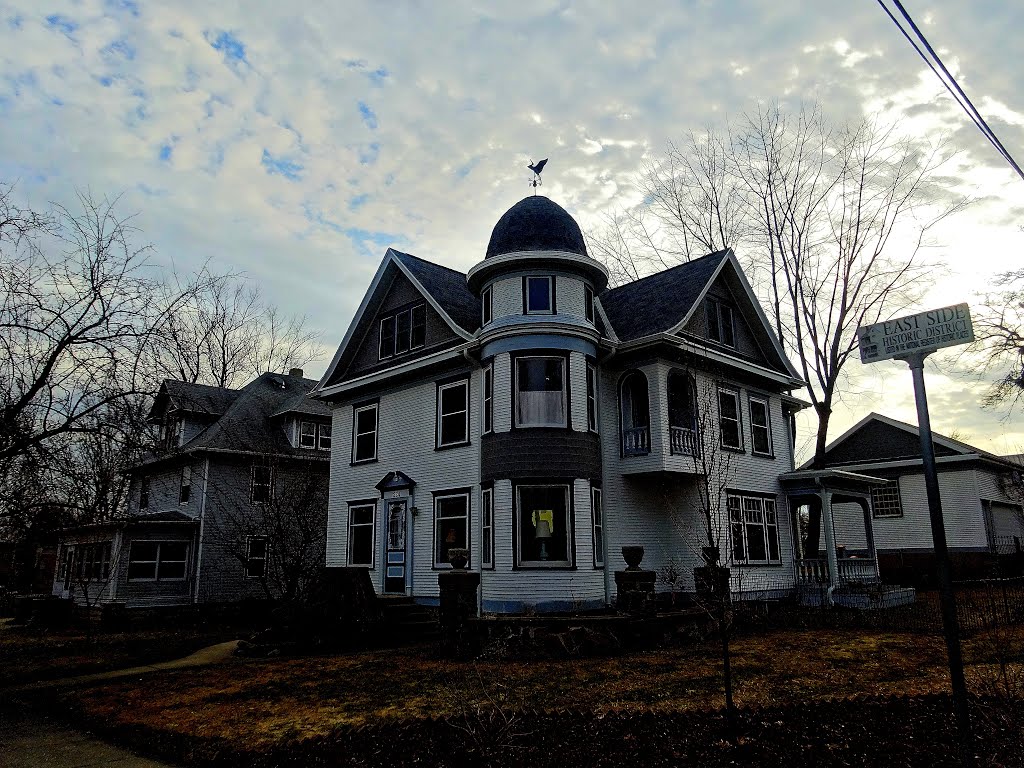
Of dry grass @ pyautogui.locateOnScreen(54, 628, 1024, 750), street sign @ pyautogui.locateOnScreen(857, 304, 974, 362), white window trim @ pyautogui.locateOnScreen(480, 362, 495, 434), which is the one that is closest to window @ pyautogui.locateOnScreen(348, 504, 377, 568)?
white window trim @ pyautogui.locateOnScreen(480, 362, 495, 434)

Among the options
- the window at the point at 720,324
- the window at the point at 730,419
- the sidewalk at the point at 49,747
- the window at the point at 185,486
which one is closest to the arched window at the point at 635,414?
the window at the point at 730,419

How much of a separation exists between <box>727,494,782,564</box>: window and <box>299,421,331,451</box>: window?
1706cm

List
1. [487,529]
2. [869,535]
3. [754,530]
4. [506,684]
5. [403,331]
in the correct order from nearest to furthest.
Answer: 1. [506,684]
2. [487,529]
3. [754,530]
4. [403,331]
5. [869,535]

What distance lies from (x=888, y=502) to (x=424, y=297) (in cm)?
2132

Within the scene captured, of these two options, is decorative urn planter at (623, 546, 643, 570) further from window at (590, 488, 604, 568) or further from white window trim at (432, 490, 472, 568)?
white window trim at (432, 490, 472, 568)

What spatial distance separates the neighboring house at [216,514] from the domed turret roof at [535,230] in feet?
32.0

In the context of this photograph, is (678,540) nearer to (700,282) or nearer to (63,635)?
(700,282)

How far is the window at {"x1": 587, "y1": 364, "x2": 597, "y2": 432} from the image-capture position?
701 inches

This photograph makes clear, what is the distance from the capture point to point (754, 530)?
20297 millimetres

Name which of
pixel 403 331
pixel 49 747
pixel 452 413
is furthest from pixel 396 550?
pixel 49 747

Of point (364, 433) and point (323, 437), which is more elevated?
point (323, 437)

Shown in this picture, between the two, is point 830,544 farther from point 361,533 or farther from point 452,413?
point 361,533

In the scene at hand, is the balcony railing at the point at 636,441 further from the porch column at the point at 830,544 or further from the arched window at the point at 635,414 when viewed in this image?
the porch column at the point at 830,544

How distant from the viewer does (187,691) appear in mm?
11273
